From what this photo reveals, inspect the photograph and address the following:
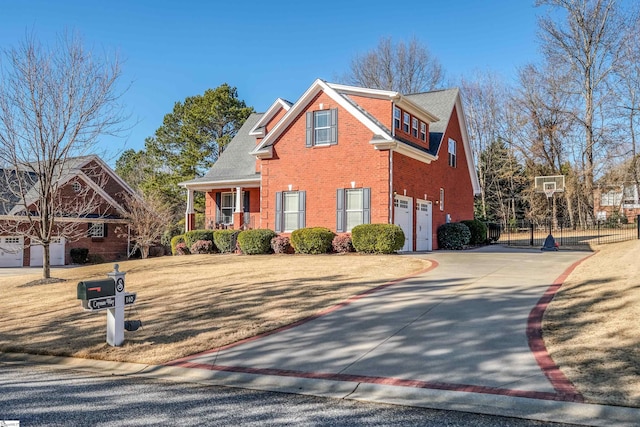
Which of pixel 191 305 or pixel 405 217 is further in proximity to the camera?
pixel 405 217

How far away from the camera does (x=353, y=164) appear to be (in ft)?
68.8

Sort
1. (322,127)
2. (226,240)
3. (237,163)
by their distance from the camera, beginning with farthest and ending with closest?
(237,163)
(226,240)
(322,127)

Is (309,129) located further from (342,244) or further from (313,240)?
(342,244)

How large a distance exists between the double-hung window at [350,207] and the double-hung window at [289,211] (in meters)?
1.86

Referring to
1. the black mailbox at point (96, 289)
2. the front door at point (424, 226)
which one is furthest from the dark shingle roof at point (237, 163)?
the black mailbox at point (96, 289)

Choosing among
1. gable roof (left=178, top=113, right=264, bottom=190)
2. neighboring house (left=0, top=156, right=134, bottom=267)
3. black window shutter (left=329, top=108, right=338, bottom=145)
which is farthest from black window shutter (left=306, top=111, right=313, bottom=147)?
neighboring house (left=0, top=156, right=134, bottom=267)

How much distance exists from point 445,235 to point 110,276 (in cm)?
1832

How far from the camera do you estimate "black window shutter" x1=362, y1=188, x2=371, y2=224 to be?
66.6 feet

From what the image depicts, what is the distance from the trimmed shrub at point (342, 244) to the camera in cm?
1988

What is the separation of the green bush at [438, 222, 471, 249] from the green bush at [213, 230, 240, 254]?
32.5 feet

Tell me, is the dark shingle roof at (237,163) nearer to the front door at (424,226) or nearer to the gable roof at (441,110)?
the front door at (424,226)

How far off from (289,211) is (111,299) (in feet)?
47.3

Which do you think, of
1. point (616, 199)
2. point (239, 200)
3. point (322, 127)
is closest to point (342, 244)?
point (322, 127)

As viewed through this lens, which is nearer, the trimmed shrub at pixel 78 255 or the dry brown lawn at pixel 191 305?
the dry brown lawn at pixel 191 305
